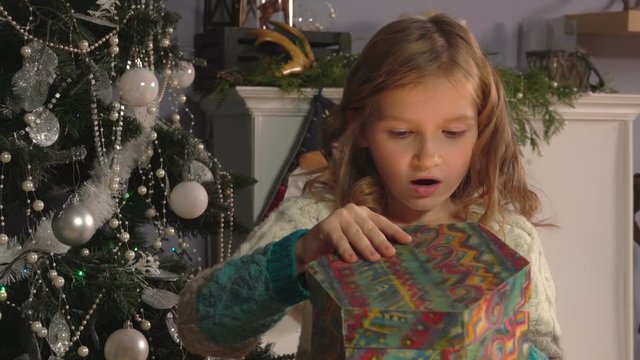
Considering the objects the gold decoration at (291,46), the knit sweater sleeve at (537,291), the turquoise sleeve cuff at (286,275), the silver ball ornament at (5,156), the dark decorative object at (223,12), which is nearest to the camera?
the turquoise sleeve cuff at (286,275)

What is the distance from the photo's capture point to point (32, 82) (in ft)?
4.95

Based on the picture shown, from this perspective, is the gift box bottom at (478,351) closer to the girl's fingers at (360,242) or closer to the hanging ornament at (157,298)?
the girl's fingers at (360,242)

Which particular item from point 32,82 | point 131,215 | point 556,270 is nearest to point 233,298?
point 32,82

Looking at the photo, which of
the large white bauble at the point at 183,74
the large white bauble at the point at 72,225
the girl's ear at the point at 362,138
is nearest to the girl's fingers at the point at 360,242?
the girl's ear at the point at 362,138

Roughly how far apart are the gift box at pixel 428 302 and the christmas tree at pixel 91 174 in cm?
80

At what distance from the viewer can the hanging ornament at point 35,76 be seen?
150 centimetres

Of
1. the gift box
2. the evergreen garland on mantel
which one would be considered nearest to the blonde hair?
the gift box

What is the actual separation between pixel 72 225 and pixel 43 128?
15 cm

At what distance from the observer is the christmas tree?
1517mm

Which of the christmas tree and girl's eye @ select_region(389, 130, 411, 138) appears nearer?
girl's eye @ select_region(389, 130, 411, 138)

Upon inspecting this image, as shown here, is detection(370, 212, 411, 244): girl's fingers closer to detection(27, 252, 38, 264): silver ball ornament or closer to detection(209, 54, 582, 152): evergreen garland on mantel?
detection(27, 252, 38, 264): silver ball ornament

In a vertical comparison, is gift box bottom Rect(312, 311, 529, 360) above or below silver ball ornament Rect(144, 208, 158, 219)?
above

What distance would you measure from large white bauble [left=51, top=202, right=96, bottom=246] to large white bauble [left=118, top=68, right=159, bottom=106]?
Result: 7.4 inches

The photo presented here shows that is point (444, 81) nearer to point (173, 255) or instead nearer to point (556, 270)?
point (173, 255)
